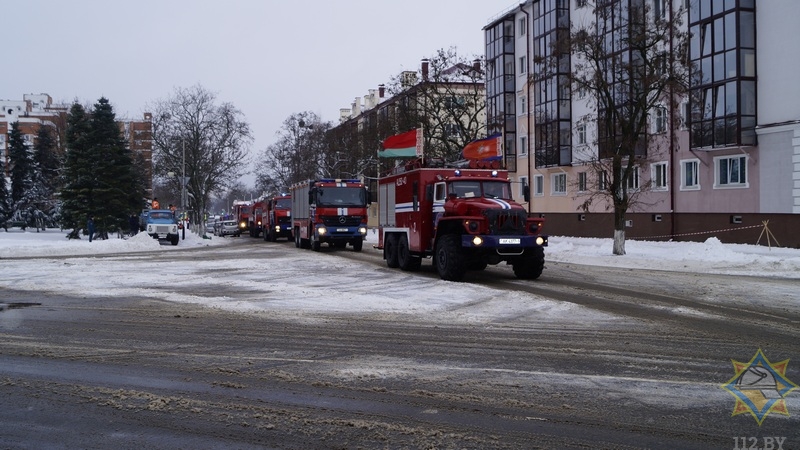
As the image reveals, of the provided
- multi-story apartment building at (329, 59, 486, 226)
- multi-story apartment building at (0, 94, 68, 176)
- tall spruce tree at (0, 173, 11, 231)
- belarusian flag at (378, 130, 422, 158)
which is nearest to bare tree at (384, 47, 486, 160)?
multi-story apartment building at (329, 59, 486, 226)

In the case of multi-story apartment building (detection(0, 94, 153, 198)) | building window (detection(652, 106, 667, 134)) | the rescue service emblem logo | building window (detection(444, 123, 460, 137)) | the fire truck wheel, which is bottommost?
the rescue service emblem logo

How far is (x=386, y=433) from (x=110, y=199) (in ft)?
146

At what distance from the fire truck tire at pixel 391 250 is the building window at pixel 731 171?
17574 millimetres

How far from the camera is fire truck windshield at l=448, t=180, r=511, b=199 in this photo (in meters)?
16.5

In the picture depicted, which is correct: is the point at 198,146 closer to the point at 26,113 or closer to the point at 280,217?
the point at 280,217

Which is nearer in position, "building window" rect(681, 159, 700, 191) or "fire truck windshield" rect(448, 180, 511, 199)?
"fire truck windshield" rect(448, 180, 511, 199)

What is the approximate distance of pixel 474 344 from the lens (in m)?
8.31

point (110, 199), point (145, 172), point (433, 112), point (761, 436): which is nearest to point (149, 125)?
point (145, 172)

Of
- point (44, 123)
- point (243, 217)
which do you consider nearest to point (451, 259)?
point (243, 217)

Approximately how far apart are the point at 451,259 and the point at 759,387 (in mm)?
9703

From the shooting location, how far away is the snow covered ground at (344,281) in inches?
454

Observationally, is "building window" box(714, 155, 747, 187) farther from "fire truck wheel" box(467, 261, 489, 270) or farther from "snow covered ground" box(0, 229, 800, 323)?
"fire truck wheel" box(467, 261, 489, 270)

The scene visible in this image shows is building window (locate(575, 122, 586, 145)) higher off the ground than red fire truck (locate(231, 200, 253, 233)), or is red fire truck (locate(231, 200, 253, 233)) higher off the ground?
building window (locate(575, 122, 586, 145))

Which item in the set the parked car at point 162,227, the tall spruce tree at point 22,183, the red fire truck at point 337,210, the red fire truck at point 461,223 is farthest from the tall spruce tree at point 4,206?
the red fire truck at point 461,223
